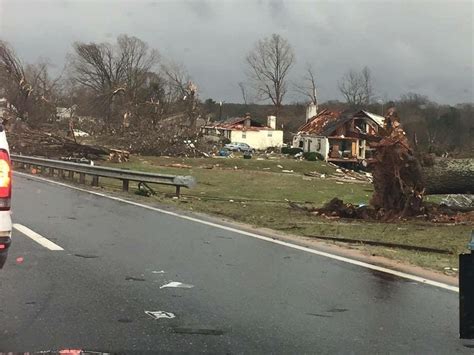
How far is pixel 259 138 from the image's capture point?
9550 centimetres

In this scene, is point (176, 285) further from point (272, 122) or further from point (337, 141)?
point (272, 122)

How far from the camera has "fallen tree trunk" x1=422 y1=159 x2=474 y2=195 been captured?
595 inches

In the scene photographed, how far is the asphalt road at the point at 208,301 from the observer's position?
4.68m

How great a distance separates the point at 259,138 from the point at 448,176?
80605mm

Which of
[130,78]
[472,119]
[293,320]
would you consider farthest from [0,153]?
[130,78]

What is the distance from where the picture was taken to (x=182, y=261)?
309 inches

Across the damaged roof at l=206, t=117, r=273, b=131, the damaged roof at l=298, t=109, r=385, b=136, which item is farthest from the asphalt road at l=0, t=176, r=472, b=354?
the damaged roof at l=206, t=117, r=273, b=131

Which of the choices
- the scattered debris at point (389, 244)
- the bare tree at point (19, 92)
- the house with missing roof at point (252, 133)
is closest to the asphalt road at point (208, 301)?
the scattered debris at point (389, 244)

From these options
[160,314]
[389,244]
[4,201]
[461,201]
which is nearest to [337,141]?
[461,201]

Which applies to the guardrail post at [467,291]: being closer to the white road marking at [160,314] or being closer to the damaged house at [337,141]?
the white road marking at [160,314]

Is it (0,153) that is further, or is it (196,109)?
(196,109)

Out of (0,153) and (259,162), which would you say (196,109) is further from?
(0,153)

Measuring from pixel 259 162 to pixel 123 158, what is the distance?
A: 1673 centimetres

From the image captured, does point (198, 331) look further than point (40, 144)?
No
